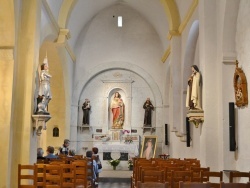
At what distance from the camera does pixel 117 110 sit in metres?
20.0

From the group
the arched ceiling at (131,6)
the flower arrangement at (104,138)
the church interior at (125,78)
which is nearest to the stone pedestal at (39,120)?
the church interior at (125,78)

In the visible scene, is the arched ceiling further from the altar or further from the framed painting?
the altar

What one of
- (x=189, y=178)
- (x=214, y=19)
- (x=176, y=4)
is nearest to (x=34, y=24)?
(x=214, y=19)

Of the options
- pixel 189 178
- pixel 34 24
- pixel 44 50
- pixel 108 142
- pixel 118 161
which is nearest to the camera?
pixel 189 178

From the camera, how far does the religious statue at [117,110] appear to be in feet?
64.9

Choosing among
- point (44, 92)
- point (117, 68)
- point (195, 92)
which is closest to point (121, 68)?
point (117, 68)

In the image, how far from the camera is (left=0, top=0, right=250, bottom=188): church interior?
29.6 ft

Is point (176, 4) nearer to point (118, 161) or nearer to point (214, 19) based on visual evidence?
point (214, 19)

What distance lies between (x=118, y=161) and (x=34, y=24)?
9.02 metres

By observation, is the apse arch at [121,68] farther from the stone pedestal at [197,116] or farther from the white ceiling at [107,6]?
the stone pedestal at [197,116]

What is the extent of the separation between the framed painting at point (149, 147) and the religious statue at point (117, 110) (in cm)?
156

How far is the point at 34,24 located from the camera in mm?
9758

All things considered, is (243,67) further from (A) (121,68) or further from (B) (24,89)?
(A) (121,68)

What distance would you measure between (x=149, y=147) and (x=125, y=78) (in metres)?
3.79
